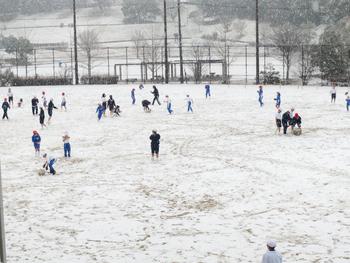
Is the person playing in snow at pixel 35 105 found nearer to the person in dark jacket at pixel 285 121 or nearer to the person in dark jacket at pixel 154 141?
the person in dark jacket at pixel 154 141

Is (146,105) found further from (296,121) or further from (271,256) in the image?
(271,256)

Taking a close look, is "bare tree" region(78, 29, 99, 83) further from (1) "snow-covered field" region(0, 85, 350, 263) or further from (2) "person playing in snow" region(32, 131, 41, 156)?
(2) "person playing in snow" region(32, 131, 41, 156)

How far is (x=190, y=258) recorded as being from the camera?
12164 mm

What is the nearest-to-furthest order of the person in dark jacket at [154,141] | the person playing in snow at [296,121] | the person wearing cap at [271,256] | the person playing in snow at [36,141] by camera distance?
the person wearing cap at [271,256]
the person in dark jacket at [154,141]
the person playing in snow at [36,141]
the person playing in snow at [296,121]

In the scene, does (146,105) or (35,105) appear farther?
(35,105)

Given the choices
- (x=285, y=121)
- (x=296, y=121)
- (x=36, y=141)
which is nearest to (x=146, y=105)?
(x=285, y=121)

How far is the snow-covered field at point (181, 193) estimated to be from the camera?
12812mm

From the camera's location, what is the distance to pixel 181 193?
56.4ft

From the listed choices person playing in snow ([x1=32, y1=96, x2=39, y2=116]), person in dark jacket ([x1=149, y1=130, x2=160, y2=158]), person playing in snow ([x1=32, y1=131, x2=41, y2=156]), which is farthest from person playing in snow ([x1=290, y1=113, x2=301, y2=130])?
person playing in snow ([x1=32, y1=96, x2=39, y2=116])

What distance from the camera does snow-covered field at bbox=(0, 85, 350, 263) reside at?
12.8 metres

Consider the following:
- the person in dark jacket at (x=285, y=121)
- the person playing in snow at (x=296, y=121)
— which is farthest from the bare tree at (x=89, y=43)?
the person playing in snow at (x=296, y=121)

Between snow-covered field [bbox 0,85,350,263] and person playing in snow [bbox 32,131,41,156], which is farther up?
person playing in snow [bbox 32,131,41,156]

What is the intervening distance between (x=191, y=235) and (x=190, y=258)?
1.41 meters

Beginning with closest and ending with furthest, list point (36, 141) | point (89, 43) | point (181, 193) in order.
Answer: point (181, 193) → point (36, 141) → point (89, 43)
